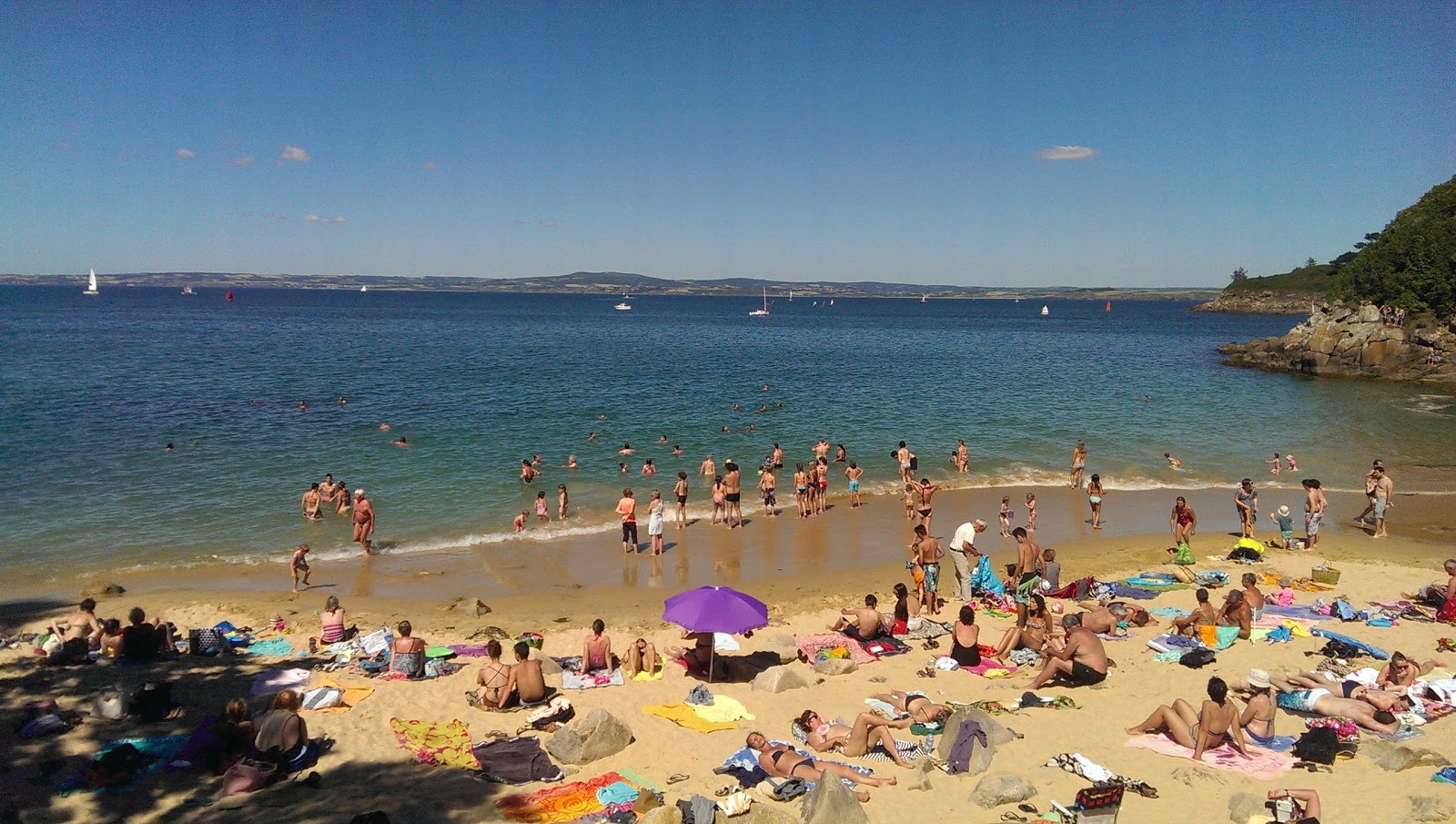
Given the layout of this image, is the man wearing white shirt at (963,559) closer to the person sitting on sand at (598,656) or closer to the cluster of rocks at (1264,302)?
the person sitting on sand at (598,656)

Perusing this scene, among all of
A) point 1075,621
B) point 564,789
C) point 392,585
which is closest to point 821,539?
point 1075,621

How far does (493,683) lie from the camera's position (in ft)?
32.4

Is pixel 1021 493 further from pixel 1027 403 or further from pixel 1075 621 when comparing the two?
pixel 1027 403

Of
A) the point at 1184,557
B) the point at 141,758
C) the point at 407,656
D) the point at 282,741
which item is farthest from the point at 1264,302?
the point at 141,758

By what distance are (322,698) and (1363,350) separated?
58329 millimetres

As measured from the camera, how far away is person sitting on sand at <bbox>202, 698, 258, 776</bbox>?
26.2ft

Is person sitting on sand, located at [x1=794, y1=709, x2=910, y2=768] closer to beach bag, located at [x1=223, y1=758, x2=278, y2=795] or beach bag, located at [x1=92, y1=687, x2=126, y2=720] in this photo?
beach bag, located at [x1=223, y1=758, x2=278, y2=795]

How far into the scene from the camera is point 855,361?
60.2 meters

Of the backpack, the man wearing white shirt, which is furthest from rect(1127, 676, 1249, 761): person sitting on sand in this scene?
the man wearing white shirt

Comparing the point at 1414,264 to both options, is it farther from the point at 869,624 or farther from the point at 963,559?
the point at 869,624

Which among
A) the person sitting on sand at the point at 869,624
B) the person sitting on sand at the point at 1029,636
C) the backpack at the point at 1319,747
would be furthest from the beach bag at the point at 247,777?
the backpack at the point at 1319,747

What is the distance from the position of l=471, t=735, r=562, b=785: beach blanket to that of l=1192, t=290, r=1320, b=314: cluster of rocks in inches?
6276

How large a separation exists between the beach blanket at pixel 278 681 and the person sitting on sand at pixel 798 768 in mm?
6010

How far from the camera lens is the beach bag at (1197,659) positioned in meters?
10.7
